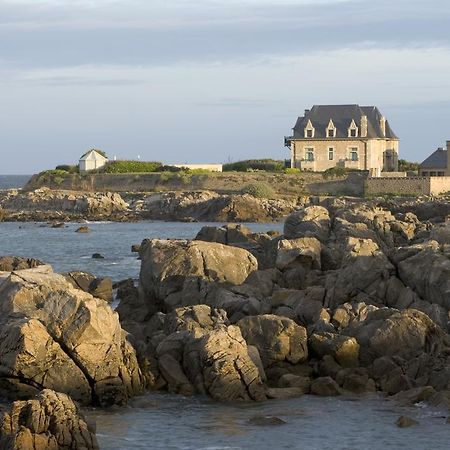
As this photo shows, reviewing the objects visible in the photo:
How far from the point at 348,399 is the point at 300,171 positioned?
91820 millimetres

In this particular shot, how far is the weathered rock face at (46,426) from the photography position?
2061 cm

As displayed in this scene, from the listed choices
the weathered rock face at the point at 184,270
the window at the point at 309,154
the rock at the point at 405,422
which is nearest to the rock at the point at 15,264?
the weathered rock face at the point at 184,270

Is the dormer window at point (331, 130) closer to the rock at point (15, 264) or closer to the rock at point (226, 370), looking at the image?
the rock at point (15, 264)

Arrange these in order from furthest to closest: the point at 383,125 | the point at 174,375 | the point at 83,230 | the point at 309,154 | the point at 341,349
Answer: the point at 309,154 → the point at 383,125 → the point at 83,230 → the point at 341,349 → the point at 174,375

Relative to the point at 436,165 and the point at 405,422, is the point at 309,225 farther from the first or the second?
the point at 436,165

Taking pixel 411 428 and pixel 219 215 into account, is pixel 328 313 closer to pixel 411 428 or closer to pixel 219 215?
pixel 411 428

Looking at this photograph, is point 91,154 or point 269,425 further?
point 91,154

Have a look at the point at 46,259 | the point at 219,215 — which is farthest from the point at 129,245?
the point at 219,215

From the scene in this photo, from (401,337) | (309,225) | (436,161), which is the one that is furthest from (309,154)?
(401,337)

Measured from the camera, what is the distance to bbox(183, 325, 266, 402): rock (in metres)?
25.8

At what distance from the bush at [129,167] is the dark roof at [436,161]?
29659mm

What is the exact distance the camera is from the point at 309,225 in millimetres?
45500

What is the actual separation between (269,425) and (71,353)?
491 cm

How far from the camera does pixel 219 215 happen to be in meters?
94.8
